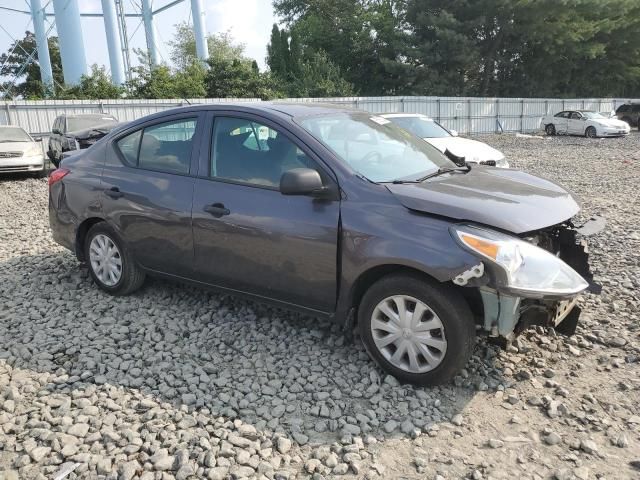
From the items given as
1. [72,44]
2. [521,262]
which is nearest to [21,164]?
[521,262]

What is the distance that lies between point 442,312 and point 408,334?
0.93 ft

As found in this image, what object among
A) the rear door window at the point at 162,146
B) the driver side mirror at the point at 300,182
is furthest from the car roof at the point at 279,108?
the driver side mirror at the point at 300,182

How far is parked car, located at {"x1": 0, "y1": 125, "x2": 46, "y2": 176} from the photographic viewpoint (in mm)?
12961

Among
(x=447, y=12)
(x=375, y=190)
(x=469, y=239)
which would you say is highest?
(x=447, y=12)

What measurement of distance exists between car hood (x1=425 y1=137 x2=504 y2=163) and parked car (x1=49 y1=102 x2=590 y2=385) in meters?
5.29

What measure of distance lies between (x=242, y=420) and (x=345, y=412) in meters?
0.60

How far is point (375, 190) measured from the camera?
3365 millimetres

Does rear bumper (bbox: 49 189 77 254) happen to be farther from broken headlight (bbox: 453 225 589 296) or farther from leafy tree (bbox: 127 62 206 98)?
leafy tree (bbox: 127 62 206 98)

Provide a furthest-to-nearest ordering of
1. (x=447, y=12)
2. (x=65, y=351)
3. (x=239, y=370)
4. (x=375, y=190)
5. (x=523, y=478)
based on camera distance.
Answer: (x=447, y=12)
(x=65, y=351)
(x=239, y=370)
(x=375, y=190)
(x=523, y=478)

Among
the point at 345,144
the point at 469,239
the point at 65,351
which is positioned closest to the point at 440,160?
the point at 345,144

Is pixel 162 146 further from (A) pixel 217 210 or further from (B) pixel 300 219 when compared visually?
(B) pixel 300 219

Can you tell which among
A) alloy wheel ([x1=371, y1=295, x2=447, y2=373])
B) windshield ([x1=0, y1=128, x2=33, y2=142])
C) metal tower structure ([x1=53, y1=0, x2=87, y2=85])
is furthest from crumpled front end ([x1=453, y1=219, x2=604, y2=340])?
metal tower structure ([x1=53, y1=0, x2=87, y2=85])

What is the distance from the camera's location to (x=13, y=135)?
1403 cm

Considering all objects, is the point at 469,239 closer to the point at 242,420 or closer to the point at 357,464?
the point at 357,464
